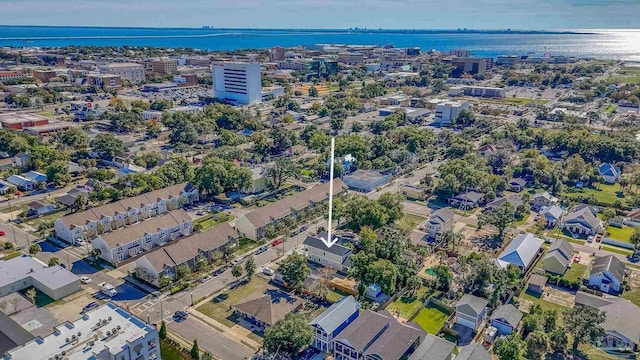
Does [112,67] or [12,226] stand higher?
[112,67]

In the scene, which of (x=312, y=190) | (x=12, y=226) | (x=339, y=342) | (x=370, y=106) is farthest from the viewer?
(x=370, y=106)

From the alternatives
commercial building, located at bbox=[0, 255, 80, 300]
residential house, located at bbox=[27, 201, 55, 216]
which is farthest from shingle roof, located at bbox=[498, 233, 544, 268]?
residential house, located at bbox=[27, 201, 55, 216]

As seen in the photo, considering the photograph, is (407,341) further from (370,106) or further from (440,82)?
(440,82)

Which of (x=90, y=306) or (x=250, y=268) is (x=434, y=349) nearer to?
(x=250, y=268)

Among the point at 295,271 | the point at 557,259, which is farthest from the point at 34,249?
the point at 557,259

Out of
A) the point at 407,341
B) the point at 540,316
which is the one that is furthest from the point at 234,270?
the point at 540,316

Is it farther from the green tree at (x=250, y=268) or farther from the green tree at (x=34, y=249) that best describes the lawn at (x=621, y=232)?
the green tree at (x=34, y=249)

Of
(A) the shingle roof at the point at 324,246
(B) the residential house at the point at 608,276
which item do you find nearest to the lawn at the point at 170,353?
(A) the shingle roof at the point at 324,246
